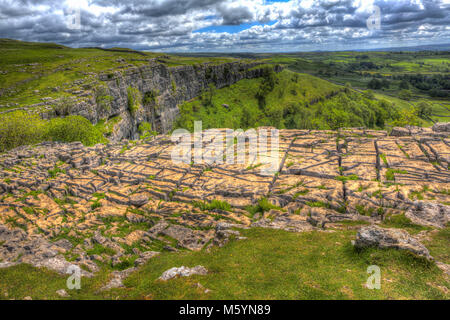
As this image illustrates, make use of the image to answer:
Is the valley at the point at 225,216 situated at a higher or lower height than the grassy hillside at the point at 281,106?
lower

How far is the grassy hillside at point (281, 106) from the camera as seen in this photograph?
101531 millimetres

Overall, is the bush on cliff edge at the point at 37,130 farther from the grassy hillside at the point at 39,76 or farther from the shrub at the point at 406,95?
the shrub at the point at 406,95

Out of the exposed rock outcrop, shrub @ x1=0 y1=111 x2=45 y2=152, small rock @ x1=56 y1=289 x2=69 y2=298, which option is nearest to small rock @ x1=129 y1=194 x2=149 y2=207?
small rock @ x1=56 y1=289 x2=69 y2=298

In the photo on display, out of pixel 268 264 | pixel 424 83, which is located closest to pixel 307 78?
pixel 424 83

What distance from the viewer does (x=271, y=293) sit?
12383 mm

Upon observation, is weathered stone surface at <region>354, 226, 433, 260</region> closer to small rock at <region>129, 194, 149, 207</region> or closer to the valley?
the valley

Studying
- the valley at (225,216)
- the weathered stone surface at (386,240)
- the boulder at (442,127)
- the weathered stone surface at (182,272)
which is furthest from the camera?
the boulder at (442,127)

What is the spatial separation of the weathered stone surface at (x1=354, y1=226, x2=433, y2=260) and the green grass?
40 cm

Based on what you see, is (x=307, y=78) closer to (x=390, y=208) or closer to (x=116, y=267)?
(x=390, y=208)

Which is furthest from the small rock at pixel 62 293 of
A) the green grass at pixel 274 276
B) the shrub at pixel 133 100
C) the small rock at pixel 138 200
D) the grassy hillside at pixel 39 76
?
the shrub at pixel 133 100

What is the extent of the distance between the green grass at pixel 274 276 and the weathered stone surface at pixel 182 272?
1.48ft

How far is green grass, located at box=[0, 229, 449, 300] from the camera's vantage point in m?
12.3

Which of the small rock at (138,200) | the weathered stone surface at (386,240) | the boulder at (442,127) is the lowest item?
the small rock at (138,200)

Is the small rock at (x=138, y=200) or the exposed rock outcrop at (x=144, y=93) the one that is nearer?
the small rock at (x=138, y=200)
